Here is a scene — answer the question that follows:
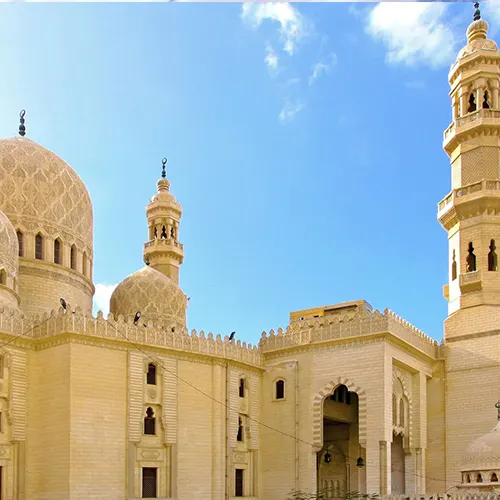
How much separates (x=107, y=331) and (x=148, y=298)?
8200mm

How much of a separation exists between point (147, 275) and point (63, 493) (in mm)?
12050

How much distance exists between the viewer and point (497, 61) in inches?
1103

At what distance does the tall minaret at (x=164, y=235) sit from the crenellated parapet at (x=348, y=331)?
9.62 metres

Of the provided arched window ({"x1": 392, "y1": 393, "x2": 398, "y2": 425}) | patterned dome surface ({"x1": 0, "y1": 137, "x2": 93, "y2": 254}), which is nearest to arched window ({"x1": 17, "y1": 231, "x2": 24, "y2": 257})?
patterned dome surface ({"x1": 0, "y1": 137, "x2": 93, "y2": 254})

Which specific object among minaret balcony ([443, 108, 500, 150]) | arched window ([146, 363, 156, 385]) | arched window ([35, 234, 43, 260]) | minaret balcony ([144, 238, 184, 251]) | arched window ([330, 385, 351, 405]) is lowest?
arched window ([330, 385, 351, 405])

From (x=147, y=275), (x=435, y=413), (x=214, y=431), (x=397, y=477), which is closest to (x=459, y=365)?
(x=435, y=413)

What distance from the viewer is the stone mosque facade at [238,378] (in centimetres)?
2086

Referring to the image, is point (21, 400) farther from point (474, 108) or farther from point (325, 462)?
point (474, 108)

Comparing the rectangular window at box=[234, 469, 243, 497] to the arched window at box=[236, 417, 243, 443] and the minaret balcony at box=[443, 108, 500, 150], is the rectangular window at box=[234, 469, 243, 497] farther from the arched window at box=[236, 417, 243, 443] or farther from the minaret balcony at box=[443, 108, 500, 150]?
the minaret balcony at box=[443, 108, 500, 150]

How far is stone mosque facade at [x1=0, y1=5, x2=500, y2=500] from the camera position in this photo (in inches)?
821

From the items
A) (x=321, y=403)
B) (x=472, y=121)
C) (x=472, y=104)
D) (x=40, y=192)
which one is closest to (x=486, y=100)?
(x=472, y=104)

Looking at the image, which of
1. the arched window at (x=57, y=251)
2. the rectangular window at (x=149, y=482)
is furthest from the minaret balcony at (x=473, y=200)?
the arched window at (x=57, y=251)

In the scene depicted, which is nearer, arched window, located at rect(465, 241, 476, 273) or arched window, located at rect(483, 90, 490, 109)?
arched window, located at rect(465, 241, 476, 273)

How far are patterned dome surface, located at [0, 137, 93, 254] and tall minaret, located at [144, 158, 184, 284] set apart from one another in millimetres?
7401
